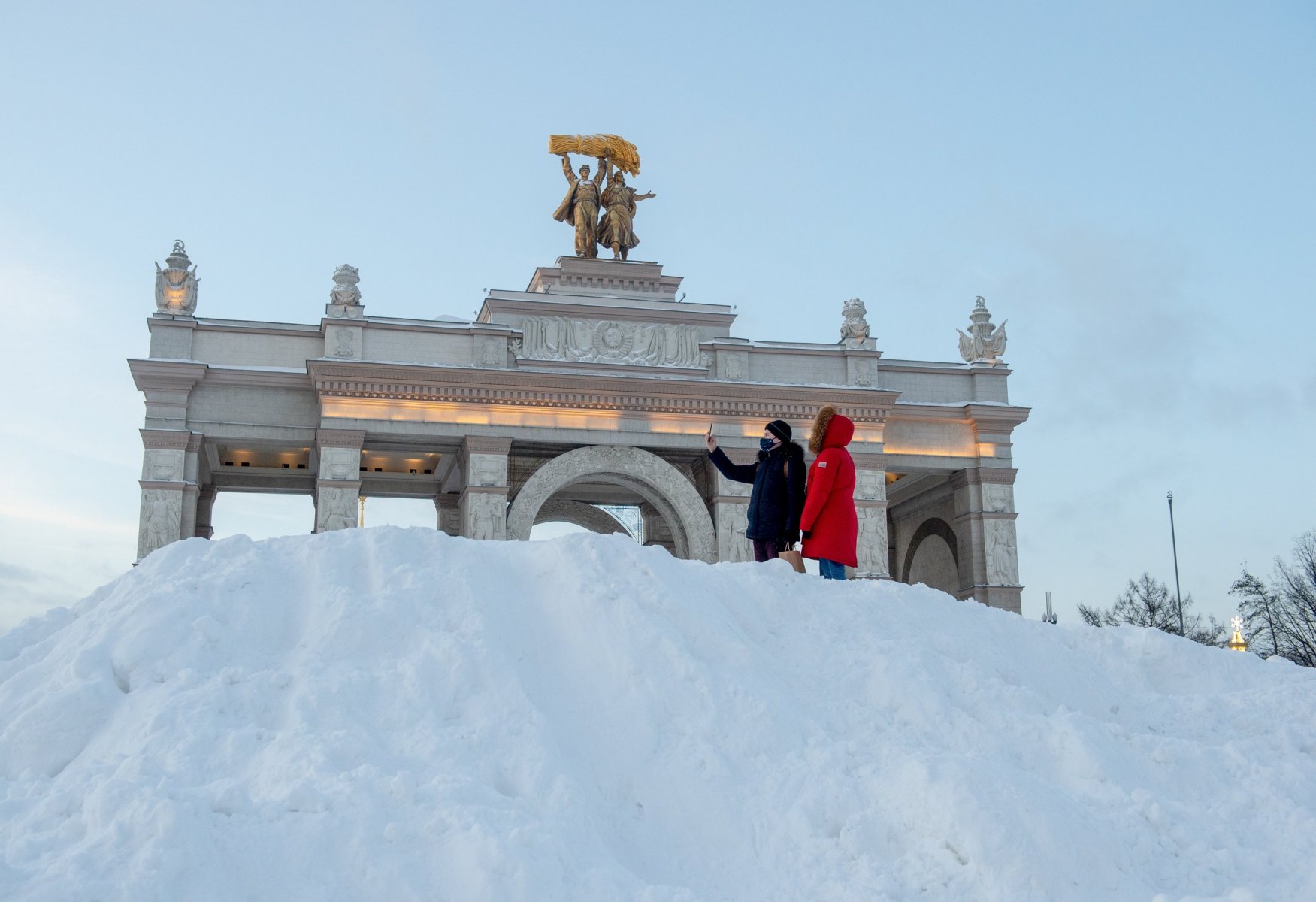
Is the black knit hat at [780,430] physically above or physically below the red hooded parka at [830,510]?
above

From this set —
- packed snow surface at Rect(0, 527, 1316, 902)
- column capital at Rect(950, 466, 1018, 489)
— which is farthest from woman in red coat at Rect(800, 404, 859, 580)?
column capital at Rect(950, 466, 1018, 489)

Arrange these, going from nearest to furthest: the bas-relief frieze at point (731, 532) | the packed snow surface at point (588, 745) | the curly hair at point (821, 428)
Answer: the packed snow surface at point (588, 745)
the curly hair at point (821, 428)
the bas-relief frieze at point (731, 532)

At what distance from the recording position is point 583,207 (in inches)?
1188

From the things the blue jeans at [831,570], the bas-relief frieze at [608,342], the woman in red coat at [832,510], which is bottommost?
the blue jeans at [831,570]

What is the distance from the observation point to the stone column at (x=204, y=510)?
94.9ft

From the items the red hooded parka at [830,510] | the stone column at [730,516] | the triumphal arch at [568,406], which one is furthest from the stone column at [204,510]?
the red hooded parka at [830,510]

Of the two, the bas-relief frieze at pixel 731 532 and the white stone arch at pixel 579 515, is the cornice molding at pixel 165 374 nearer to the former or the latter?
the white stone arch at pixel 579 515

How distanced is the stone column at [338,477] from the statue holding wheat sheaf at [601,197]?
7.92 metres

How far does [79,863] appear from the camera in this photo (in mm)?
4863

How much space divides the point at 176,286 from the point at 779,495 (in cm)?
2019

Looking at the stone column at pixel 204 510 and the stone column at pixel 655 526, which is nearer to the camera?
the stone column at pixel 204 510

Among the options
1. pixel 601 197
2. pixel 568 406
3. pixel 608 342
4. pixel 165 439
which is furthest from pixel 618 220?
pixel 165 439

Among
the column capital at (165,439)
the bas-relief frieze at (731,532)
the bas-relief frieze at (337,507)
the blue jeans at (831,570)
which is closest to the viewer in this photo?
the blue jeans at (831,570)

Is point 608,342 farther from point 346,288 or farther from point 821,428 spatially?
point 821,428
